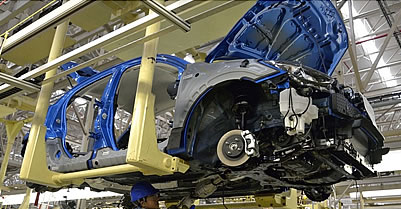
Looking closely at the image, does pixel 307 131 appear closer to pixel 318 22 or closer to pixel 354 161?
pixel 354 161

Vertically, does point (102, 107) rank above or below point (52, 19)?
below

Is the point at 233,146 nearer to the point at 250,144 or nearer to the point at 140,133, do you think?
the point at 250,144

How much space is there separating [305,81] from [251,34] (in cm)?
77

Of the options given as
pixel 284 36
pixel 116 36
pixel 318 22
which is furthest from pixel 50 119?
pixel 318 22

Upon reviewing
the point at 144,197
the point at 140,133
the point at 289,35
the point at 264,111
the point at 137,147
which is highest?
the point at 289,35

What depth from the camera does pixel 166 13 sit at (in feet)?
7.13

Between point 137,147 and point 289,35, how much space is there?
183 cm

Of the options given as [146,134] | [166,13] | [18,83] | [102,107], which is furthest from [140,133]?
[18,83]

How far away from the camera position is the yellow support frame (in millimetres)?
2631

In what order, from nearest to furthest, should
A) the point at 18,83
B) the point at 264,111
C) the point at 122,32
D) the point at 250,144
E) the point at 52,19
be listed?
the point at 122,32 → the point at 52,19 → the point at 250,144 → the point at 264,111 → the point at 18,83

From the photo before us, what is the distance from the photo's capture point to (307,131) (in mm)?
2771

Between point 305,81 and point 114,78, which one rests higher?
point 114,78

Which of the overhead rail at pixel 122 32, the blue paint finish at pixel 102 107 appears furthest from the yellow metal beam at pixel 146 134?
the blue paint finish at pixel 102 107

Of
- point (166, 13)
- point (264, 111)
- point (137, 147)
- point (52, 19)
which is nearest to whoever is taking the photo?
point (166, 13)
